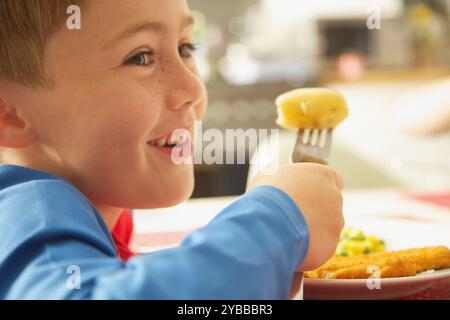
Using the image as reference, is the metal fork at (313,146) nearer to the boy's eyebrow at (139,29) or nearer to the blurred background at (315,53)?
the boy's eyebrow at (139,29)

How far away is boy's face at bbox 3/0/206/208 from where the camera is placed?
16.1 inches

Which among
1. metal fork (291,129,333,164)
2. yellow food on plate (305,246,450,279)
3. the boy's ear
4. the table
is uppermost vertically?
the boy's ear

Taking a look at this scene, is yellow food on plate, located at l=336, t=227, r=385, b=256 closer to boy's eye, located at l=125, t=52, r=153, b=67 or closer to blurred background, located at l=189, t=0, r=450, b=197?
boy's eye, located at l=125, t=52, r=153, b=67

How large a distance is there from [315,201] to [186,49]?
190mm

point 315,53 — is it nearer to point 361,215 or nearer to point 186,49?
point 361,215

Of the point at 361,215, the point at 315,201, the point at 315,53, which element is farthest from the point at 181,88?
the point at 315,53

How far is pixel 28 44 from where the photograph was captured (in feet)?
1.35

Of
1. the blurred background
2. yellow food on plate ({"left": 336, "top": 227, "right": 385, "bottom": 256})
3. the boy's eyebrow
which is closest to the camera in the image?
the boy's eyebrow

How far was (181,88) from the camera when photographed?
44 cm

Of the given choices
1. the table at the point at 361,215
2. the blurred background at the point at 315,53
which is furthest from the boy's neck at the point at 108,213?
the blurred background at the point at 315,53

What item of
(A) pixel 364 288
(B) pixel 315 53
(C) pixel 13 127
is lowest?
(A) pixel 364 288

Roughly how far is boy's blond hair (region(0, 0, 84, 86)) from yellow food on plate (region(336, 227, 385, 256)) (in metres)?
0.27

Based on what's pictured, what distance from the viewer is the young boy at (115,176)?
1.02 feet

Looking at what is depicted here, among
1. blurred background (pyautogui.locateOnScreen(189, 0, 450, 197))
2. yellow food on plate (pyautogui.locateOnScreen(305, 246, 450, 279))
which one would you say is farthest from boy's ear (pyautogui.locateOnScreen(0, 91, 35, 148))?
blurred background (pyautogui.locateOnScreen(189, 0, 450, 197))
